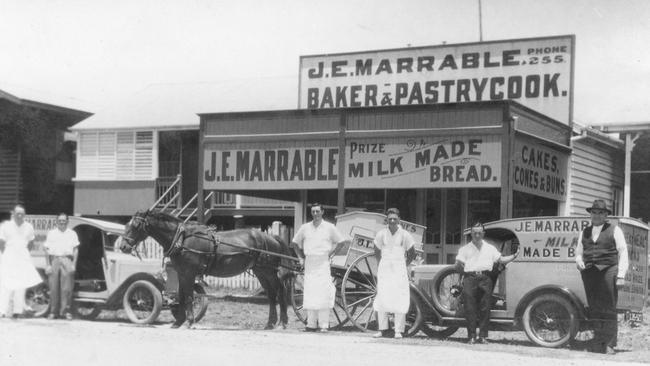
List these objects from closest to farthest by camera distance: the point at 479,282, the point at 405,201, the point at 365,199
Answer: the point at 479,282 → the point at 405,201 → the point at 365,199

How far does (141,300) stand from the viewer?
1478 centimetres

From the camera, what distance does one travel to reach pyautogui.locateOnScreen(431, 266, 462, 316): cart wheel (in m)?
12.9

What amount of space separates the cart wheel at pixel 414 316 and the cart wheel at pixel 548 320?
163cm

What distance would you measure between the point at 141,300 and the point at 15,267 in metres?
2.15

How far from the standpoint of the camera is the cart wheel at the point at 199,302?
14.5m

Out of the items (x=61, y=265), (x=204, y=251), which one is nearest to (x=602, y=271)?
(x=204, y=251)

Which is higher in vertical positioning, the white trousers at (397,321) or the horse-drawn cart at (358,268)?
the horse-drawn cart at (358,268)

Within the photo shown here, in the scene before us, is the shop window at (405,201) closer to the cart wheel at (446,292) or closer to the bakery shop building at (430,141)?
the bakery shop building at (430,141)

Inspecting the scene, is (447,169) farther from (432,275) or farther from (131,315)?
(131,315)

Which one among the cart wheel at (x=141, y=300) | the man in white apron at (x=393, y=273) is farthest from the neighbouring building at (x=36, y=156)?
the man in white apron at (x=393, y=273)

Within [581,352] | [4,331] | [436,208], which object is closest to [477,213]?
[436,208]

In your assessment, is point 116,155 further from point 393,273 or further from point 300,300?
point 393,273

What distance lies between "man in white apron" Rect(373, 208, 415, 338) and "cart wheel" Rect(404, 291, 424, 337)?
0.24 meters

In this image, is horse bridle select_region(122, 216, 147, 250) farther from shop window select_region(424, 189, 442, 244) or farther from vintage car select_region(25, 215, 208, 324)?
shop window select_region(424, 189, 442, 244)
